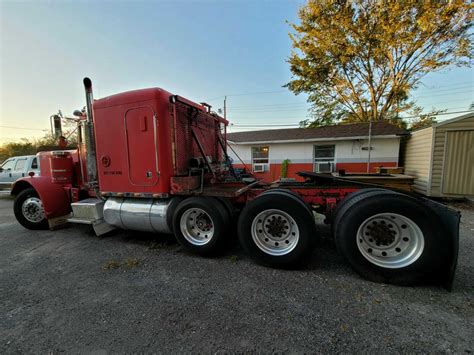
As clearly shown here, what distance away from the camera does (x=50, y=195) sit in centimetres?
468


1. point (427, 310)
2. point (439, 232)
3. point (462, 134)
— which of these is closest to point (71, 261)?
point (427, 310)

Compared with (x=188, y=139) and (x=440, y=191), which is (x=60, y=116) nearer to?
(x=188, y=139)

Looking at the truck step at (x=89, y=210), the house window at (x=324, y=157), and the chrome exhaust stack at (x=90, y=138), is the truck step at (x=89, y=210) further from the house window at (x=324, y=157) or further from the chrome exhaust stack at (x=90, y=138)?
the house window at (x=324, y=157)

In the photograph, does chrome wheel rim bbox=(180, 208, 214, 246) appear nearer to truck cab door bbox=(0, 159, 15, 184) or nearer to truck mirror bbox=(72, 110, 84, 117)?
truck mirror bbox=(72, 110, 84, 117)

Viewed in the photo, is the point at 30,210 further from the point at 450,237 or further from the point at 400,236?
the point at 450,237

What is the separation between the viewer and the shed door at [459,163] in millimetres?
7434

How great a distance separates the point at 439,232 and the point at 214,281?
2.90 m

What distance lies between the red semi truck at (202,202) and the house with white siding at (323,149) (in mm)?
7829

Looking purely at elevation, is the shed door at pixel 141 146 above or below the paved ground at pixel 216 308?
above

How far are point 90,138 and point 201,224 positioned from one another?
10.3ft

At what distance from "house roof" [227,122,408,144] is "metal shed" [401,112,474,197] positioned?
9.76 feet

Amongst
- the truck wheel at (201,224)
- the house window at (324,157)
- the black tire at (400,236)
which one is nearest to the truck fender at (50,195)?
the truck wheel at (201,224)

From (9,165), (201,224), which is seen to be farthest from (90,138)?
(9,165)

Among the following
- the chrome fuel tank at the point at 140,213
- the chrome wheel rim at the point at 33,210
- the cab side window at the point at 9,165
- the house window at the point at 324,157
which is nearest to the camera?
the chrome fuel tank at the point at 140,213
